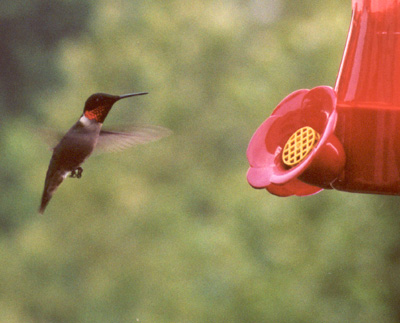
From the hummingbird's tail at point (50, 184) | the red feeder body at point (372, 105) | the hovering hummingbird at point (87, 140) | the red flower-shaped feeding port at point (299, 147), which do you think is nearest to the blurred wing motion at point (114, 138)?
the hovering hummingbird at point (87, 140)

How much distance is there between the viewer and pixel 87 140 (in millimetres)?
2684

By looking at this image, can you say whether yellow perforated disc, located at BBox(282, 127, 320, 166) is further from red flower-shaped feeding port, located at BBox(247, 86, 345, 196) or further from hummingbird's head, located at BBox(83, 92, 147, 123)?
hummingbird's head, located at BBox(83, 92, 147, 123)

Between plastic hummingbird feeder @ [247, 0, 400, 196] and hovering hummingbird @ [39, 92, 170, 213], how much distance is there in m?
0.78

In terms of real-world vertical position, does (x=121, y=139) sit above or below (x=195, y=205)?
above

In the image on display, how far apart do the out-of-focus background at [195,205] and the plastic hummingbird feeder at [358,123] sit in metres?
3.46

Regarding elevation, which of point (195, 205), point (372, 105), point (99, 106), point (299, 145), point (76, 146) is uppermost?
point (372, 105)

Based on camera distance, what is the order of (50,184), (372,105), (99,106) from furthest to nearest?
1. (50,184)
2. (99,106)
3. (372,105)

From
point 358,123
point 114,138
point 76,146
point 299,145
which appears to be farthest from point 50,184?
point 358,123

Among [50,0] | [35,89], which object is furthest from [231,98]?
[50,0]

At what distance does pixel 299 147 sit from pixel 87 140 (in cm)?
103

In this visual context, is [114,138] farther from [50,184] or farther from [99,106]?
[50,184]

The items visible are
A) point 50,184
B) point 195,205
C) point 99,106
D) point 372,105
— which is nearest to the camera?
point 372,105

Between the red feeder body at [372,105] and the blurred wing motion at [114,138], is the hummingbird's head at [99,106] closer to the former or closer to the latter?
the blurred wing motion at [114,138]

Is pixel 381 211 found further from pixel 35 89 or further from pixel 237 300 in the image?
pixel 35 89
